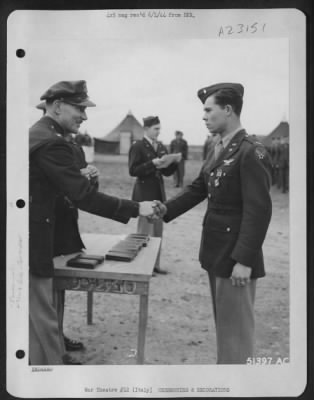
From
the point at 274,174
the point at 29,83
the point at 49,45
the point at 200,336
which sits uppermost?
→ the point at 49,45

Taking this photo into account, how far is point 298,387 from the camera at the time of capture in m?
1.16

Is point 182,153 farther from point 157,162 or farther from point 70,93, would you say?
point 70,93

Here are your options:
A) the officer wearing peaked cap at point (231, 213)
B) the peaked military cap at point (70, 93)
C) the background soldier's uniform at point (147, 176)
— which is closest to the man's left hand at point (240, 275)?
the officer wearing peaked cap at point (231, 213)

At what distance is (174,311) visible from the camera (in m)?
1.16

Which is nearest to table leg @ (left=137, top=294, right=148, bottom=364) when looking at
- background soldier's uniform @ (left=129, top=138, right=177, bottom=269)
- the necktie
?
background soldier's uniform @ (left=129, top=138, right=177, bottom=269)

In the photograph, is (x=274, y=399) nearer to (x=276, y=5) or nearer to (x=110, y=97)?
(x=110, y=97)

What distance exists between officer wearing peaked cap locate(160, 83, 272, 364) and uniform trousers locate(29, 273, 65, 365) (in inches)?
17.5

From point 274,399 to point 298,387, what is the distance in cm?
8

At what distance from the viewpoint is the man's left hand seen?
1.10 m

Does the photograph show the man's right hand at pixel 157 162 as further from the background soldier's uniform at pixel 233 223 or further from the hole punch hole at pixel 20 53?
the hole punch hole at pixel 20 53

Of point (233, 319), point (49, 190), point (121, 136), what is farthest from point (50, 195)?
point (233, 319)

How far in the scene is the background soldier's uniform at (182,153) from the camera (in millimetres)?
1127

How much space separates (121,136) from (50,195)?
27cm

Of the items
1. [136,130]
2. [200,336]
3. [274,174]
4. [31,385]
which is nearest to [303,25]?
[274,174]
